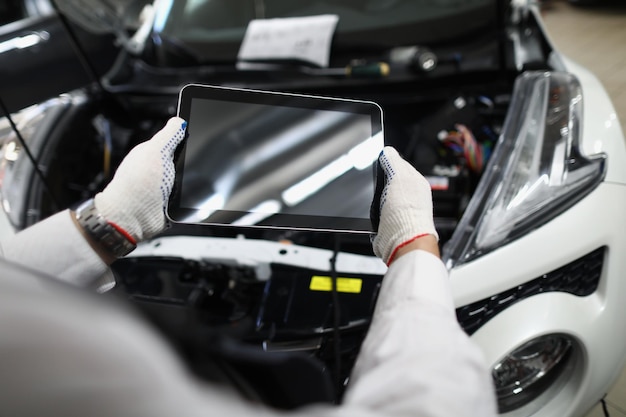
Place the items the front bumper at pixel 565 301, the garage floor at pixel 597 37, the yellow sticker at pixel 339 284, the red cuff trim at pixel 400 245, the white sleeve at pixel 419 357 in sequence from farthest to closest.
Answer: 1. the garage floor at pixel 597 37
2. the yellow sticker at pixel 339 284
3. the front bumper at pixel 565 301
4. the red cuff trim at pixel 400 245
5. the white sleeve at pixel 419 357

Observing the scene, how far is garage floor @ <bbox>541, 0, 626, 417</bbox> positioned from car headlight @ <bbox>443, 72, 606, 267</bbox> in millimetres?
956

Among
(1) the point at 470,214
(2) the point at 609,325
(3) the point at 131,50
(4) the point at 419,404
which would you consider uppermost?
(3) the point at 131,50

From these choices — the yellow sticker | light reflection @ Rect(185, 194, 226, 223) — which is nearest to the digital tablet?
light reflection @ Rect(185, 194, 226, 223)

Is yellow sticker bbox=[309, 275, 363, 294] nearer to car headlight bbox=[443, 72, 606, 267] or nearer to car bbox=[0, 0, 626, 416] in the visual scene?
car bbox=[0, 0, 626, 416]

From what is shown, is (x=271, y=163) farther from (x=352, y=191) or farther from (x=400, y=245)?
(x=400, y=245)

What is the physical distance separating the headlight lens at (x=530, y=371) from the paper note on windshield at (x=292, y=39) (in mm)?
852

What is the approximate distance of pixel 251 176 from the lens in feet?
2.41

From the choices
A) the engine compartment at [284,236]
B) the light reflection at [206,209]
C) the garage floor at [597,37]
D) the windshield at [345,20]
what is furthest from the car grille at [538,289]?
the garage floor at [597,37]

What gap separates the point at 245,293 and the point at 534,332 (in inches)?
20.5

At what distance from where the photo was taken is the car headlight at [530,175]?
81 cm

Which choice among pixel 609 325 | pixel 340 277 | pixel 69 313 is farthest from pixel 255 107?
pixel 609 325

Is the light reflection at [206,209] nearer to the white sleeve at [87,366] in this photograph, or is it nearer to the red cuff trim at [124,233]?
the red cuff trim at [124,233]

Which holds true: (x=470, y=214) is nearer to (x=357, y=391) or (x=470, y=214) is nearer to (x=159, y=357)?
(x=357, y=391)

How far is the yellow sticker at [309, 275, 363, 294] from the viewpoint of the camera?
838mm
